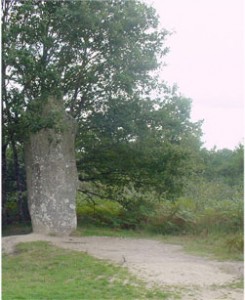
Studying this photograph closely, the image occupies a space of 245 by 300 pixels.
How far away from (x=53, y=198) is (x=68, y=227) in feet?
2.73

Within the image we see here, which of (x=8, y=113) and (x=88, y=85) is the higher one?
(x=88, y=85)

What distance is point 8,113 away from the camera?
41.0ft

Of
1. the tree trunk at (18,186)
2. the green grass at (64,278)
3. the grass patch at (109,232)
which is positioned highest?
the tree trunk at (18,186)

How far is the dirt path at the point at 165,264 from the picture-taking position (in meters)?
8.05

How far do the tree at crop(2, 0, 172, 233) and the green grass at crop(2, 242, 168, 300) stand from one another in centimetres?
310

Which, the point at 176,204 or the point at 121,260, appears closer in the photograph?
the point at 121,260

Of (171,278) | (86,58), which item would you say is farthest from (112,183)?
(171,278)

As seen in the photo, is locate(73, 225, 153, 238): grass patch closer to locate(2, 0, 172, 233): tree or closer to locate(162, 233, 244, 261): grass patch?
locate(162, 233, 244, 261): grass patch

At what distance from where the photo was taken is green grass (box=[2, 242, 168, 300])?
7625 mm

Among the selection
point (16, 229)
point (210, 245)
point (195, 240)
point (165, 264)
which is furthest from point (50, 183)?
point (165, 264)

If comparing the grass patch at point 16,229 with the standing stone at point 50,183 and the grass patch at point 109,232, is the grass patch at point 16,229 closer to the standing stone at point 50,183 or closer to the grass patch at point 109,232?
the standing stone at point 50,183

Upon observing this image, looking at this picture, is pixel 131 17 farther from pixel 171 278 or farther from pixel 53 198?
pixel 171 278

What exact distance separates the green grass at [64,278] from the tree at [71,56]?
3.10m

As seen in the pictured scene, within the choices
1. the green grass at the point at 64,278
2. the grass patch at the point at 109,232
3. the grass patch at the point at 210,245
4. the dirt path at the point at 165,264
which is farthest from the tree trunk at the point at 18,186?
the green grass at the point at 64,278
